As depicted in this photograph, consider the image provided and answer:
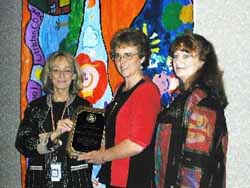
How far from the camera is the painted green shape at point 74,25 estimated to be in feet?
8.39

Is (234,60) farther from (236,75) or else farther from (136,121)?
(136,121)

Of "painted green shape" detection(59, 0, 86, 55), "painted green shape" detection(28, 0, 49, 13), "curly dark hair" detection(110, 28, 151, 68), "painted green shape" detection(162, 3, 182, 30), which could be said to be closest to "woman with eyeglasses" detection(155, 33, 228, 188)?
"curly dark hair" detection(110, 28, 151, 68)

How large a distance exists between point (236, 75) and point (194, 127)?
557 millimetres

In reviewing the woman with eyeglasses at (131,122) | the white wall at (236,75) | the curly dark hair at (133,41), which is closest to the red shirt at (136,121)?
the woman with eyeglasses at (131,122)

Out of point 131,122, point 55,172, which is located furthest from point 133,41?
point 55,172

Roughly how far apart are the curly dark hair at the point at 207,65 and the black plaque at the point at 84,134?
0.57 metres

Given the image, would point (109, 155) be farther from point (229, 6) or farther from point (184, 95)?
point (229, 6)

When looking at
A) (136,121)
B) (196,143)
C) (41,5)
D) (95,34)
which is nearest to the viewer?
(196,143)

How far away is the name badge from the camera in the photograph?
6.75 feet

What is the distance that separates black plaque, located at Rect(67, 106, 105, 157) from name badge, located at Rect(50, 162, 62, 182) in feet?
0.34

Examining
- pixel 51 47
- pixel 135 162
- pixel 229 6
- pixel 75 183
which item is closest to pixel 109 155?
pixel 135 162

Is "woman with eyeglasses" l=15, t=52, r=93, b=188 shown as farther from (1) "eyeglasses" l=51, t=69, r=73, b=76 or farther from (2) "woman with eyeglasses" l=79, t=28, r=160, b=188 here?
(2) "woman with eyeglasses" l=79, t=28, r=160, b=188

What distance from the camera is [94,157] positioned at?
6.41 ft

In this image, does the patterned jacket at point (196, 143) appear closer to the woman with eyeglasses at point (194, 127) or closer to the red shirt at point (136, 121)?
the woman with eyeglasses at point (194, 127)
